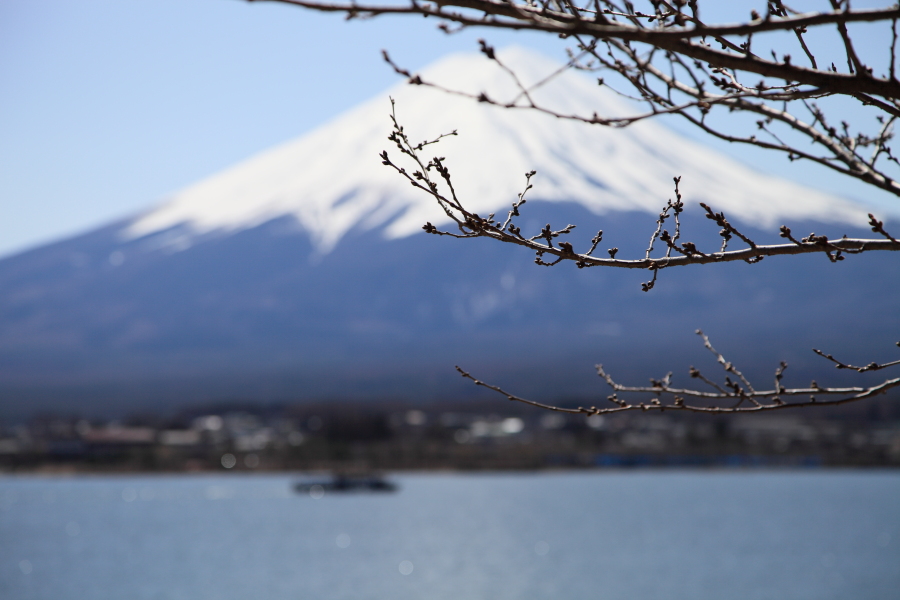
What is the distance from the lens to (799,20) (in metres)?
2.90

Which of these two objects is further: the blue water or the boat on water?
the boat on water

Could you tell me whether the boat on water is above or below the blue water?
above

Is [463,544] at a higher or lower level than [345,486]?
lower

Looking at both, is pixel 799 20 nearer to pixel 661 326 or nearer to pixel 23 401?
pixel 23 401

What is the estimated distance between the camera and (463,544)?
46.2m

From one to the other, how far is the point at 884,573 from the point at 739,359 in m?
104

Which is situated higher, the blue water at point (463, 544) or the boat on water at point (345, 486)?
the boat on water at point (345, 486)

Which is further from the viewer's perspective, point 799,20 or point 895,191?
point 895,191

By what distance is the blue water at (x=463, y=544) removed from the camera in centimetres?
3403

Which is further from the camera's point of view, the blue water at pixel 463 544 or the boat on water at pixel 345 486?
the boat on water at pixel 345 486

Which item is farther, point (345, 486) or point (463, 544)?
point (345, 486)

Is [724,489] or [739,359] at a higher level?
[739,359]

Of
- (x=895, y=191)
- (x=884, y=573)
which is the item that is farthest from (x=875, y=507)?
(x=895, y=191)

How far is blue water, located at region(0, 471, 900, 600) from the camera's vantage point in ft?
112
